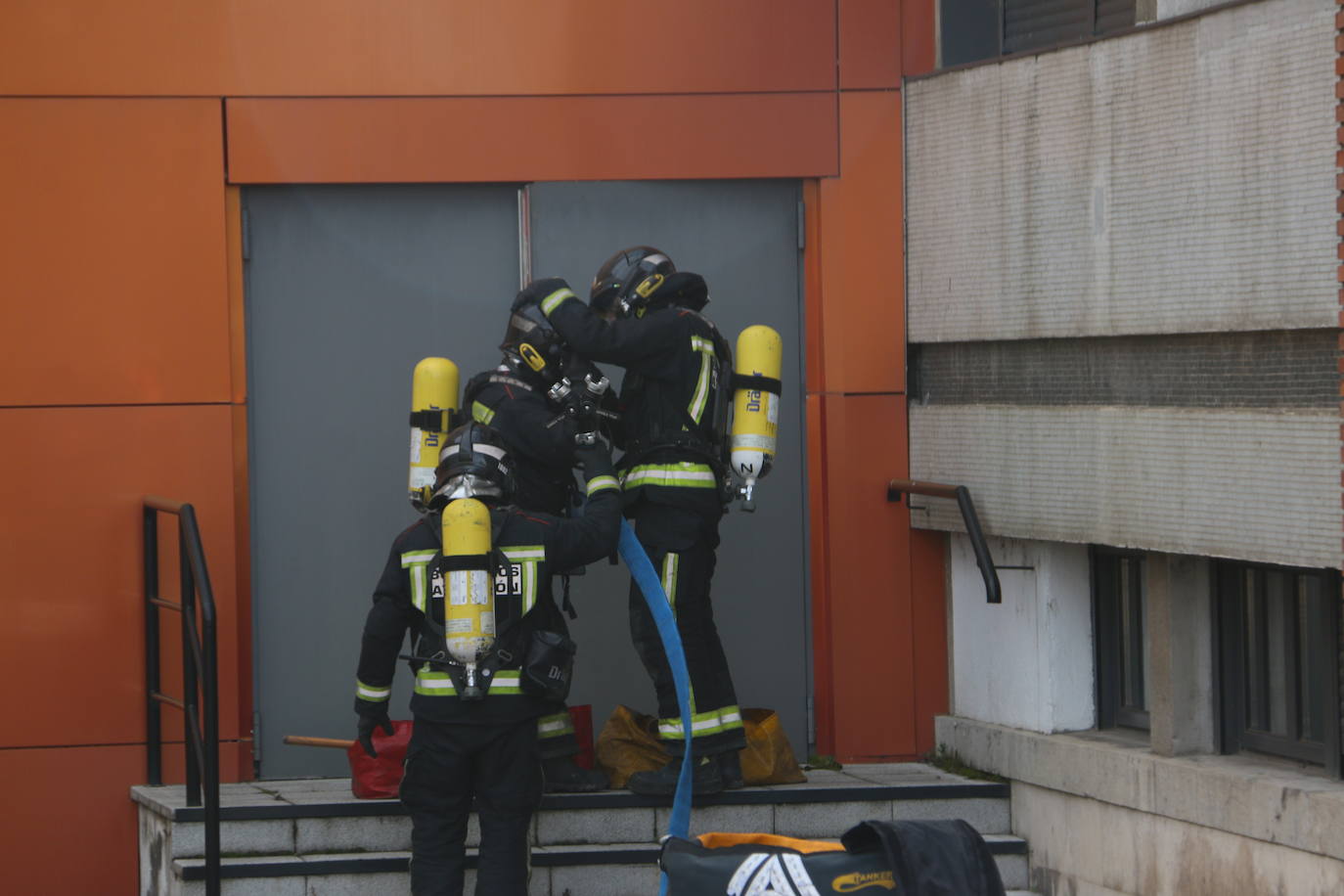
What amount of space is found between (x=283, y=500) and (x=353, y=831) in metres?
1.61

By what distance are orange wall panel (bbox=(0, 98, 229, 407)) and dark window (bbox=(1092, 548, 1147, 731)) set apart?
381 centimetres

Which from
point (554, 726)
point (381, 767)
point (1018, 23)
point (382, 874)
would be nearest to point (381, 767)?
point (381, 767)

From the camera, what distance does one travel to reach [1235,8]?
6152mm

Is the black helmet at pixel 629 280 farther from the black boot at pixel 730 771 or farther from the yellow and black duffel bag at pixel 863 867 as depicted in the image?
the yellow and black duffel bag at pixel 863 867

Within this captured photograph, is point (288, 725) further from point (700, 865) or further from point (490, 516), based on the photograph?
point (700, 865)

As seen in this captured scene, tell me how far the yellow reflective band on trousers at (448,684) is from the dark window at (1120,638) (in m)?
2.57

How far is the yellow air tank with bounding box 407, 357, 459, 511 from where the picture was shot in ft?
23.3

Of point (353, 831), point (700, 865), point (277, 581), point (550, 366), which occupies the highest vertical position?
point (550, 366)

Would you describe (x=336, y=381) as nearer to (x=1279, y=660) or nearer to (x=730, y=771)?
(x=730, y=771)

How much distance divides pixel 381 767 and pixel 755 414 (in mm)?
2027

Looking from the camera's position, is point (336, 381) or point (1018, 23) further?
point (336, 381)

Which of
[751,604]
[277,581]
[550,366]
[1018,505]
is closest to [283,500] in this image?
[277,581]

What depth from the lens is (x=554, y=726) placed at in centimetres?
701

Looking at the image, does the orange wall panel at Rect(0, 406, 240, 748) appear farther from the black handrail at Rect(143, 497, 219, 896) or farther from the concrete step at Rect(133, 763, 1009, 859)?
the concrete step at Rect(133, 763, 1009, 859)
